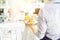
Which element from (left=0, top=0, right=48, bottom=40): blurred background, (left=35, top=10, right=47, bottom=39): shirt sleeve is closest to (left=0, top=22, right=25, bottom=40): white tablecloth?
(left=0, top=0, right=48, bottom=40): blurred background

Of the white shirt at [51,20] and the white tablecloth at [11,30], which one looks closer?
the white shirt at [51,20]

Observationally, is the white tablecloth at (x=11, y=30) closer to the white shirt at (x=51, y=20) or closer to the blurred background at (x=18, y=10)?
the blurred background at (x=18, y=10)

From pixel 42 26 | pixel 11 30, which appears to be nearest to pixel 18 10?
pixel 11 30

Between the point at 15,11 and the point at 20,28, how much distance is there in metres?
0.34

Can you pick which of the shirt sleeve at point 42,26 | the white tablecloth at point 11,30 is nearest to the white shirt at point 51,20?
the shirt sleeve at point 42,26

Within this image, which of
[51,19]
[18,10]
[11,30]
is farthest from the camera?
[18,10]

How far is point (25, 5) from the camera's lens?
2.33m

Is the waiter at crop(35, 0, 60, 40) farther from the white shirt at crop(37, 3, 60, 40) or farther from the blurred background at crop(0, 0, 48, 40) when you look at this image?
the blurred background at crop(0, 0, 48, 40)

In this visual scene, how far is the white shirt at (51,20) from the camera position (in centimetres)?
105

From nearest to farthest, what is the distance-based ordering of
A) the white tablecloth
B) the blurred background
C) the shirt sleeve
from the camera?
the shirt sleeve < the white tablecloth < the blurred background

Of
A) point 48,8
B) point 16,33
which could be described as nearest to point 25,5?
point 16,33

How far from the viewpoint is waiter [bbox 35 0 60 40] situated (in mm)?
1053

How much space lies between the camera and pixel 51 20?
3.47ft

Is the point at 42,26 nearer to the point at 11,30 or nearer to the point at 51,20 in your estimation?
the point at 51,20
